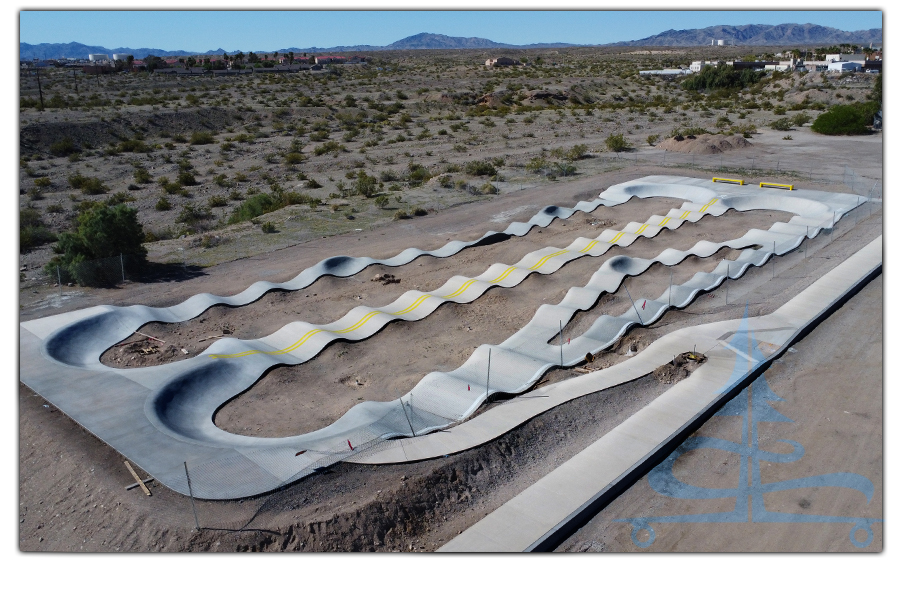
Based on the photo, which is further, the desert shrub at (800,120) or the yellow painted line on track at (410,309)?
the desert shrub at (800,120)

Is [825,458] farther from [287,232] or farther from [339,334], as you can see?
[287,232]

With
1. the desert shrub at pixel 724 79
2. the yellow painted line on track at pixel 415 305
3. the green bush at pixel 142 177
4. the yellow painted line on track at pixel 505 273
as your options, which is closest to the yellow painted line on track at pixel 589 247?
the yellow painted line on track at pixel 505 273

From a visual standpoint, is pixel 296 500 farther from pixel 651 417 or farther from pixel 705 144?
pixel 705 144

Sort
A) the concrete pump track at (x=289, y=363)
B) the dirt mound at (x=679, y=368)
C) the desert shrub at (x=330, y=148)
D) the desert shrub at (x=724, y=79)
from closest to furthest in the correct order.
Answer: the concrete pump track at (x=289, y=363) < the dirt mound at (x=679, y=368) < the desert shrub at (x=330, y=148) < the desert shrub at (x=724, y=79)

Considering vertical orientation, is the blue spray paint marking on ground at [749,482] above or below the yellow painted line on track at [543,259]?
below

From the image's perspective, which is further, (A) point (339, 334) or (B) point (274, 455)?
(A) point (339, 334)

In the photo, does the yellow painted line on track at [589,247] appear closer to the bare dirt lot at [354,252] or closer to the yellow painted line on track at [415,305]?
the bare dirt lot at [354,252]

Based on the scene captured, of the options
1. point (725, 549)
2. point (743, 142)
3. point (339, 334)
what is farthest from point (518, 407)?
point (743, 142)

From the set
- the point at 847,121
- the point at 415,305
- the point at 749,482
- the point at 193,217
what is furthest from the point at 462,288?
the point at 847,121
